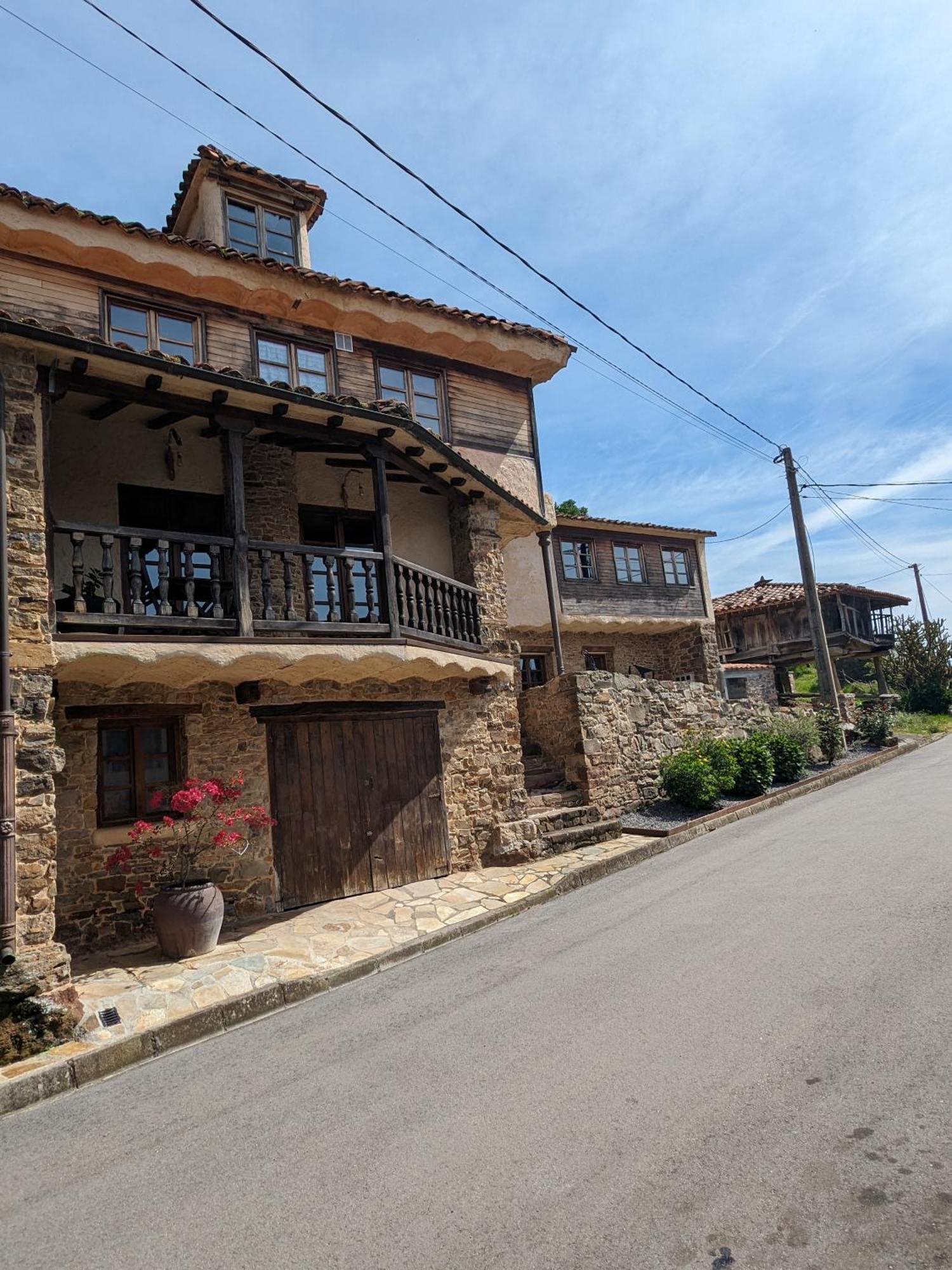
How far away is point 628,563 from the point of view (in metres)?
20.7

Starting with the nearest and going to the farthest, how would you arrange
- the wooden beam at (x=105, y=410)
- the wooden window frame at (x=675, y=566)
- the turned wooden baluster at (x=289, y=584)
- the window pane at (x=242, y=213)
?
the turned wooden baluster at (x=289, y=584)
the wooden beam at (x=105, y=410)
the window pane at (x=242, y=213)
the wooden window frame at (x=675, y=566)

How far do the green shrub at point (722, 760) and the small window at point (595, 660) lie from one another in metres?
6.56

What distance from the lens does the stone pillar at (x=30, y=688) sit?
597 cm

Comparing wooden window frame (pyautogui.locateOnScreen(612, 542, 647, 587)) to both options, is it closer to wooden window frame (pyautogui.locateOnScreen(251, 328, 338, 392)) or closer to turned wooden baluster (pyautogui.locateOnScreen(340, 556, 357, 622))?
wooden window frame (pyautogui.locateOnScreen(251, 328, 338, 392))

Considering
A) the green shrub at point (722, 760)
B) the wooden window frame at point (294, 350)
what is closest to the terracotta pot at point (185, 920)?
the wooden window frame at point (294, 350)

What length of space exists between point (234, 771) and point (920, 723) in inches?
833

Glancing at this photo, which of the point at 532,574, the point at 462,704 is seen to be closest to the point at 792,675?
the point at 532,574

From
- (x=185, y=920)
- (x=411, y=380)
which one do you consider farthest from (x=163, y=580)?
(x=411, y=380)

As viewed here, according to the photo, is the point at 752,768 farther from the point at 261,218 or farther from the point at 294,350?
the point at 261,218

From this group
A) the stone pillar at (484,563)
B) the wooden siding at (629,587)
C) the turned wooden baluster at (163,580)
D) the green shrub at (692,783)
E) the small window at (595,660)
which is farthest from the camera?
the small window at (595,660)

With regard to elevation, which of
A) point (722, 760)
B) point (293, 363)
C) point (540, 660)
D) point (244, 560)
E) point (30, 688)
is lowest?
point (722, 760)

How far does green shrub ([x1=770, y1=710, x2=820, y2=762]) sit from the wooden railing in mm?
8150

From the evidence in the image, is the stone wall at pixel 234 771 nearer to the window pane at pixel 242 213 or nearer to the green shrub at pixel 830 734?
the window pane at pixel 242 213

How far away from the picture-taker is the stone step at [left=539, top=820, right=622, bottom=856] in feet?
35.5
